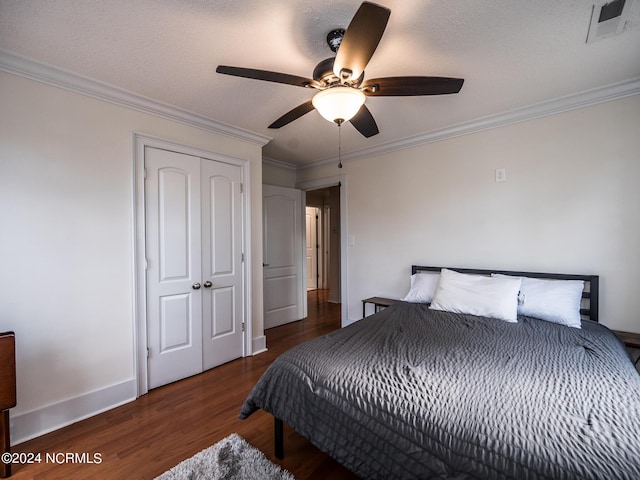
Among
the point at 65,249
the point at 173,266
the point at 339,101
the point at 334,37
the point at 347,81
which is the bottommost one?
the point at 173,266

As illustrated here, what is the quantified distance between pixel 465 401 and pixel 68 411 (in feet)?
8.43

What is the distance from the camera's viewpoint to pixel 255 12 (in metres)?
1.44

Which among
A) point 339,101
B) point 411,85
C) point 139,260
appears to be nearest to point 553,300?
point 411,85

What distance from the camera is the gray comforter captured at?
93 cm

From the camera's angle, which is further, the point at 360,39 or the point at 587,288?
the point at 587,288

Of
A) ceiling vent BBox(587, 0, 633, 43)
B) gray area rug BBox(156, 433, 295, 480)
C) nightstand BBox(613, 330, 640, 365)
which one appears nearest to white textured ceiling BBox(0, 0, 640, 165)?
ceiling vent BBox(587, 0, 633, 43)

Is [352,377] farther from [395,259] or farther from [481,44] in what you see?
[395,259]

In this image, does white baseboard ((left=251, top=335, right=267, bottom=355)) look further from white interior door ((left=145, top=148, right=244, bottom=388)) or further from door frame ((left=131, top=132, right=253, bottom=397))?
door frame ((left=131, top=132, right=253, bottom=397))

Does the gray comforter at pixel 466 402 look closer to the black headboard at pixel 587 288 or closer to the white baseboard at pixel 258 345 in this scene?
the black headboard at pixel 587 288

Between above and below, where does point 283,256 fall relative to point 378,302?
above

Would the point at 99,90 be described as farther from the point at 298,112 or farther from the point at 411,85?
the point at 411,85

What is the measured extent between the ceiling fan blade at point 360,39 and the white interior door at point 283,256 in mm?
2679

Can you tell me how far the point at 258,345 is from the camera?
3.26m

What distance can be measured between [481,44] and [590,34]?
22.9 inches
